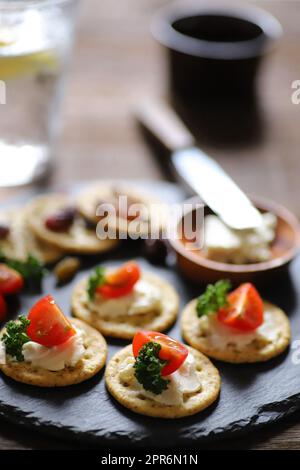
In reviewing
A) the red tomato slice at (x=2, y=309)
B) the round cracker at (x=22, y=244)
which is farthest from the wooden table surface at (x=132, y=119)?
the red tomato slice at (x=2, y=309)

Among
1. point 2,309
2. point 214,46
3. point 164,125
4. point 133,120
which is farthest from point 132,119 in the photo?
point 2,309

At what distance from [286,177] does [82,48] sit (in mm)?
1728

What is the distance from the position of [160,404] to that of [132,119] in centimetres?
209

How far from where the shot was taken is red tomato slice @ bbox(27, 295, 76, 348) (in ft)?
7.43

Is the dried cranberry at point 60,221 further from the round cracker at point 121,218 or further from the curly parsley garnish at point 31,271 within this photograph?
the curly parsley garnish at point 31,271

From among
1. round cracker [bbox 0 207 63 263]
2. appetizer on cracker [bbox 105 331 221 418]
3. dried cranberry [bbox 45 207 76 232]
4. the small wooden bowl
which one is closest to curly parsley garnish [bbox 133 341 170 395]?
appetizer on cracker [bbox 105 331 221 418]

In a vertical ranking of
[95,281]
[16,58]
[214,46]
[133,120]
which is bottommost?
[133,120]

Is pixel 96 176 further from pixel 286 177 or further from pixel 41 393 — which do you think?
pixel 41 393

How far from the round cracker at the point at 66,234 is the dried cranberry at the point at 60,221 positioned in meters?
0.02

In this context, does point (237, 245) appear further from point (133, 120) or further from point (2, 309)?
point (133, 120)

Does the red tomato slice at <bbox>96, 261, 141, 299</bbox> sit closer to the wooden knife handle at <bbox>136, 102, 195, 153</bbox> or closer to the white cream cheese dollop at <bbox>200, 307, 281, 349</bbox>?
the white cream cheese dollop at <bbox>200, 307, 281, 349</bbox>

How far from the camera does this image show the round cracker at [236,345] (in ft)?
7.79

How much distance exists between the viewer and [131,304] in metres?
2.54
